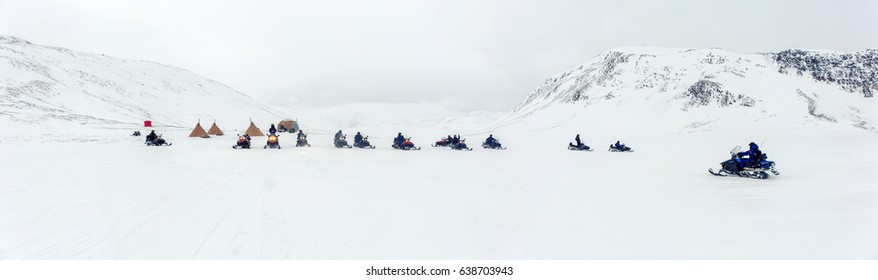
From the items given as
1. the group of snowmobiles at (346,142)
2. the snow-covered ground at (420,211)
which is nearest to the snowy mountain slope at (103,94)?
the group of snowmobiles at (346,142)

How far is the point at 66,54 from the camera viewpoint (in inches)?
4178

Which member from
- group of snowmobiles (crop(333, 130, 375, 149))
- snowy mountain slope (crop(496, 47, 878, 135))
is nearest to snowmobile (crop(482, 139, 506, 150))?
group of snowmobiles (crop(333, 130, 375, 149))

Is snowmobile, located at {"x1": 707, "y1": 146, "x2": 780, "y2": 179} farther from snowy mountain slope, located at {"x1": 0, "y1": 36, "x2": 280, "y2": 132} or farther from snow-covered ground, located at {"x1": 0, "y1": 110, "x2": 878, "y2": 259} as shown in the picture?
snowy mountain slope, located at {"x1": 0, "y1": 36, "x2": 280, "y2": 132}

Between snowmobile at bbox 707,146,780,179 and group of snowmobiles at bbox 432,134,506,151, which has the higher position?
group of snowmobiles at bbox 432,134,506,151

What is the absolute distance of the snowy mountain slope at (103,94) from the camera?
60.0 meters

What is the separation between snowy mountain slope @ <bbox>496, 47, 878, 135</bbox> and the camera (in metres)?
74.6

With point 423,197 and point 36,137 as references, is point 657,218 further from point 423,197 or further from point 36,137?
point 36,137

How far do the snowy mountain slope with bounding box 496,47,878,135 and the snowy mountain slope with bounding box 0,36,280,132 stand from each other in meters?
83.3

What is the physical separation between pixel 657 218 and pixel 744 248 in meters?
2.14

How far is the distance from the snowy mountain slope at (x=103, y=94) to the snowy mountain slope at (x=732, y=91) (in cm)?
8325

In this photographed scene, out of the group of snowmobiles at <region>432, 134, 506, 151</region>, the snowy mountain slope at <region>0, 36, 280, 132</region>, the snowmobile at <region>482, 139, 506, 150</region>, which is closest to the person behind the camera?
the group of snowmobiles at <region>432, 134, 506, 151</region>

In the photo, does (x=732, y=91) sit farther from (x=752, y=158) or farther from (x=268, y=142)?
(x=268, y=142)

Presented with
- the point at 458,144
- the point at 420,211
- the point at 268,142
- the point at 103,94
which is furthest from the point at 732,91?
the point at 103,94

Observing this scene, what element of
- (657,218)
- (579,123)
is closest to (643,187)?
(657,218)
